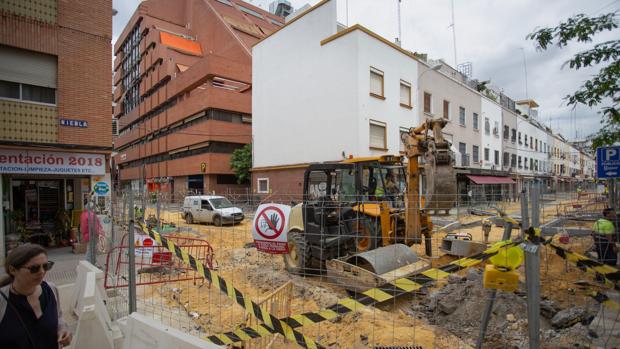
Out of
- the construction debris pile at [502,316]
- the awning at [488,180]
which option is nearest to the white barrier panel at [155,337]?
the construction debris pile at [502,316]

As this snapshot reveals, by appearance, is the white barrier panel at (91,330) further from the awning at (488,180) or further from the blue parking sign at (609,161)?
the awning at (488,180)

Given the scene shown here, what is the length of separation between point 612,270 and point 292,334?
260 centimetres

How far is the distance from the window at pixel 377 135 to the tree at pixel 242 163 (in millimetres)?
12982

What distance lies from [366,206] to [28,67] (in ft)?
35.0

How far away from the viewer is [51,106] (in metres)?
9.85

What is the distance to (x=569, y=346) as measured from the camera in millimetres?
3416

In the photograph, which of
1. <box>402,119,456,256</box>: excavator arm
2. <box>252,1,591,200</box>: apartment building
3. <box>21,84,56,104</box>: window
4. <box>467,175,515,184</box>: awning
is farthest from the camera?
<box>467,175,515,184</box>: awning

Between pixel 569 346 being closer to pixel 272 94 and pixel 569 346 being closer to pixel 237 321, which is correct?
pixel 237 321

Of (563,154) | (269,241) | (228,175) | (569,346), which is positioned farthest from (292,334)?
(563,154)

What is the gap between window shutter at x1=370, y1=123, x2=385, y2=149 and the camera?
62.8ft

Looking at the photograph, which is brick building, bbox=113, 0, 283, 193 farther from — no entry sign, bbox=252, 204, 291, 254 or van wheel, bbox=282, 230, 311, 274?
no entry sign, bbox=252, 204, 291, 254

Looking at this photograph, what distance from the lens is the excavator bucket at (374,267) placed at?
5449 mm

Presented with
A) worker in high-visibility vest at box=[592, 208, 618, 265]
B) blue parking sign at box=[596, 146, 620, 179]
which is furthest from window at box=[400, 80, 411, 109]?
worker in high-visibility vest at box=[592, 208, 618, 265]

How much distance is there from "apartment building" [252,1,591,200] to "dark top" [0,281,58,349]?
16.2m
